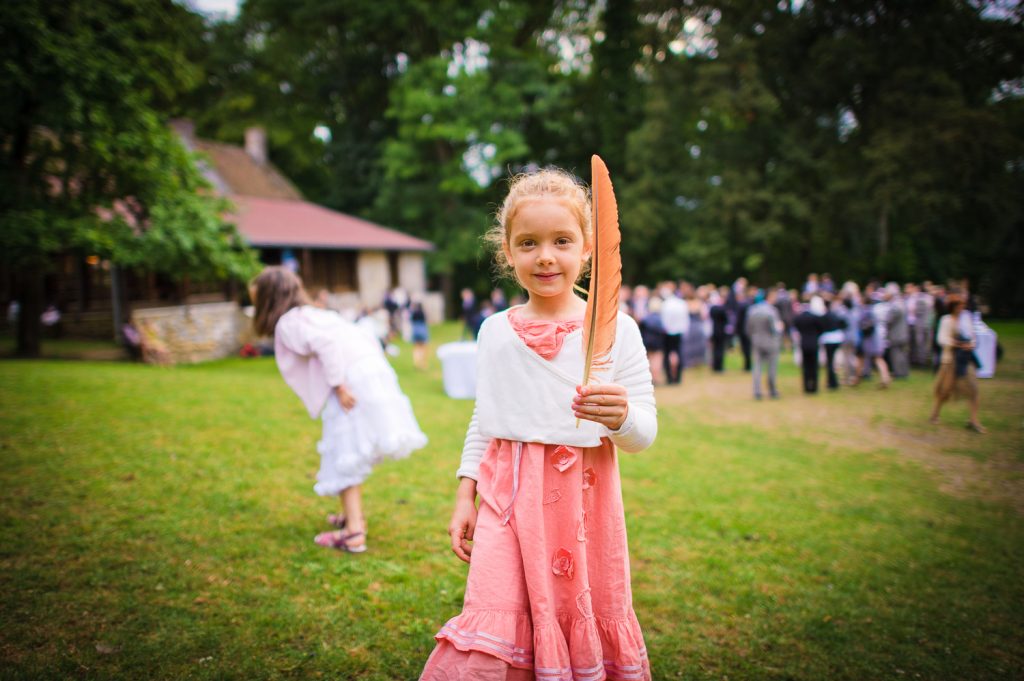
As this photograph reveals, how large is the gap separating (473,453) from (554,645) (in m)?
0.70

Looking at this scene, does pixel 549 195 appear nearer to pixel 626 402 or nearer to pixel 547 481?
pixel 626 402

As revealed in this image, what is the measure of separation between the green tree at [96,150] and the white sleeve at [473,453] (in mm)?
14279

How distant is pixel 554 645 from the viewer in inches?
72.9

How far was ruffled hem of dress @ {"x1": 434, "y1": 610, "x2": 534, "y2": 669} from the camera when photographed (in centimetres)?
182

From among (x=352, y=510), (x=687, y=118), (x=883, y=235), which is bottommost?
(x=352, y=510)

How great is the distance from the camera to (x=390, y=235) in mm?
30234

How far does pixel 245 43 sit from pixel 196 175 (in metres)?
24.5

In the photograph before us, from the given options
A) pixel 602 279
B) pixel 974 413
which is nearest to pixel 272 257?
pixel 974 413

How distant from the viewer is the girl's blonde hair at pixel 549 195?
2076mm

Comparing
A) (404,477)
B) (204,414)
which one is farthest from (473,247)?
(404,477)

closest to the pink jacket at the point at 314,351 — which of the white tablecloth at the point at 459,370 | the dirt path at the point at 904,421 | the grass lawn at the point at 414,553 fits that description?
the grass lawn at the point at 414,553

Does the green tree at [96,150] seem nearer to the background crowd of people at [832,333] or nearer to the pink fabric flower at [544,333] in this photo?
the background crowd of people at [832,333]

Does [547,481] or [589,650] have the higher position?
[547,481]


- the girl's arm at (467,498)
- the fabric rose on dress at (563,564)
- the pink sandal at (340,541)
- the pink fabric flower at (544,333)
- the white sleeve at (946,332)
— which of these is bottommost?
the pink sandal at (340,541)
